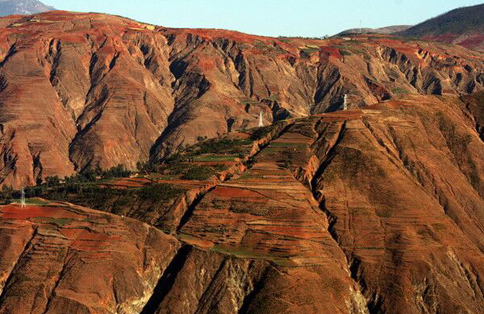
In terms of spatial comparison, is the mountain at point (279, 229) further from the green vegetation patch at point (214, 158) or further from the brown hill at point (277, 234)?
the green vegetation patch at point (214, 158)

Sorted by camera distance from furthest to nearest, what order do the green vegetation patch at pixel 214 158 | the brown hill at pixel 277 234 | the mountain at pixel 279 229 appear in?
the green vegetation patch at pixel 214 158 < the mountain at pixel 279 229 < the brown hill at pixel 277 234

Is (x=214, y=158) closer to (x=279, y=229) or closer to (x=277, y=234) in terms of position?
(x=279, y=229)

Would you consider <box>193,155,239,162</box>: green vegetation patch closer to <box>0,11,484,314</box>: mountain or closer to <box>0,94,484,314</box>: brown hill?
Answer: <box>0,11,484,314</box>: mountain

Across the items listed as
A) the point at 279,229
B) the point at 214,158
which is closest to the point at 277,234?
the point at 279,229

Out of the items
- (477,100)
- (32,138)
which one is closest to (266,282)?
(477,100)

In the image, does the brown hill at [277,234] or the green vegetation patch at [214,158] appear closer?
the brown hill at [277,234]

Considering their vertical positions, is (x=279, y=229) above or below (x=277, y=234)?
above

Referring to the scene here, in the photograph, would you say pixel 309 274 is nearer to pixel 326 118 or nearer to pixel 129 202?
pixel 129 202

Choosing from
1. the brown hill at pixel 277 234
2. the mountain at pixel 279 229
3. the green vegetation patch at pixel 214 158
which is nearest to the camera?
the brown hill at pixel 277 234

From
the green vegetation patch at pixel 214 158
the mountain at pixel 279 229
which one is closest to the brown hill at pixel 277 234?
the mountain at pixel 279 229
